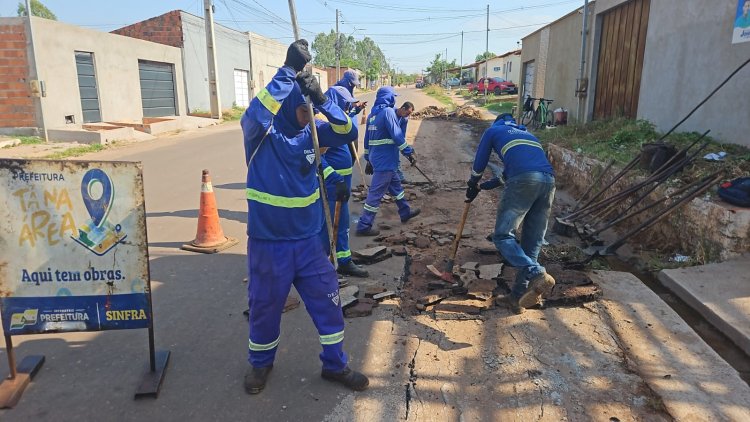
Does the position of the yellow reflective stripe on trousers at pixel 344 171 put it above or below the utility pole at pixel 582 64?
below

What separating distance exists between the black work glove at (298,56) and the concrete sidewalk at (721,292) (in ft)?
12.4

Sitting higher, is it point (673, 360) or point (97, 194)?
point (97, 194)

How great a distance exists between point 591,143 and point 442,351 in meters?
7.98

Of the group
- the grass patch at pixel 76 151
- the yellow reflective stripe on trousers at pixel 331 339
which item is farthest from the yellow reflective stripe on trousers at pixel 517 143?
the grass patch at pixel 76 151

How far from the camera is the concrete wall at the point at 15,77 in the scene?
1472 centimetres

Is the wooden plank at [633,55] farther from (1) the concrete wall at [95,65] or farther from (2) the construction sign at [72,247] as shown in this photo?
(1) the concrete wall at [95,65]

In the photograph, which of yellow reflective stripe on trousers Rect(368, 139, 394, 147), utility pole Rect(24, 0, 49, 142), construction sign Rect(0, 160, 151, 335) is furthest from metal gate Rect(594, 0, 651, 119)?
utility pole Rect(24, 0, 49, 142)

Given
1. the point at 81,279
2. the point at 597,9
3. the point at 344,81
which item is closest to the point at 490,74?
the point at 597,9

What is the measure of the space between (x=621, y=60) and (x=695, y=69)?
11.7 feet

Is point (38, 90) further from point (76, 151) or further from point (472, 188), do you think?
point (472, 188)

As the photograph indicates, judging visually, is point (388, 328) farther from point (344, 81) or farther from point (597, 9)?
point (597, 9)

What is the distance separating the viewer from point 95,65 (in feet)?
58.9

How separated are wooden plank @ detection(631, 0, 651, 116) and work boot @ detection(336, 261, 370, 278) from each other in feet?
26.1

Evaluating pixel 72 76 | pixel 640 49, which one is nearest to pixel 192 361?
pixel 640 49
